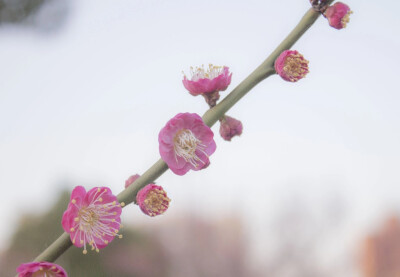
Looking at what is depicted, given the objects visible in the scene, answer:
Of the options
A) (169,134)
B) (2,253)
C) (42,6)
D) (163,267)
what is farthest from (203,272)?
(169,134)

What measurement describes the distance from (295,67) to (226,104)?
10 centimetres

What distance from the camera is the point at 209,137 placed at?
0.61 metres

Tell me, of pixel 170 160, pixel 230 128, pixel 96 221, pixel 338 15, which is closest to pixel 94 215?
pixel 96 221

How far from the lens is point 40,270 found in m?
0.52

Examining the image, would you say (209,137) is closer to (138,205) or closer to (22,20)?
(138,205)

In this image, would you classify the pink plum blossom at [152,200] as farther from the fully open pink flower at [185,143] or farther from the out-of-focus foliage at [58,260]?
the out-of-focus foliage at [58,260]

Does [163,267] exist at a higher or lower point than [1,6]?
lower

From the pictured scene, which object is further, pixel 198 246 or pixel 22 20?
pixel 198 246

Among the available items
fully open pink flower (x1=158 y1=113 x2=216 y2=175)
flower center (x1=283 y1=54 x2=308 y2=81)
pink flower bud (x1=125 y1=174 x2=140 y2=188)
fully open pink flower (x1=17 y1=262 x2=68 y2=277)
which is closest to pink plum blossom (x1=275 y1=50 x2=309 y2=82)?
flower center (x1=283 y1=54 x2=308 y2=81)

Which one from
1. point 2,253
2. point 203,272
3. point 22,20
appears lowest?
point 203,272

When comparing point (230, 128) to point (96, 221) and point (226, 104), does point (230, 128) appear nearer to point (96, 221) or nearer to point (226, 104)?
point (226, 104)

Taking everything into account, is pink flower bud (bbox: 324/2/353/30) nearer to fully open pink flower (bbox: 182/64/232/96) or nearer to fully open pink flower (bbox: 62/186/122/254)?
fully open pink flower (bbox: 182/64/232/96)

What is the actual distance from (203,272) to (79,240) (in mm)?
2916

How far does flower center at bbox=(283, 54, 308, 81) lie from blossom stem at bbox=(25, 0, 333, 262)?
2 cm
